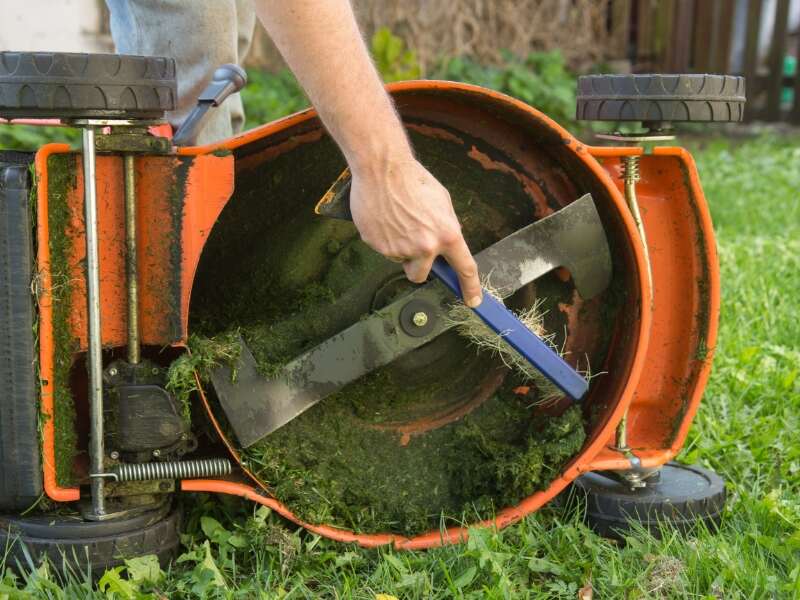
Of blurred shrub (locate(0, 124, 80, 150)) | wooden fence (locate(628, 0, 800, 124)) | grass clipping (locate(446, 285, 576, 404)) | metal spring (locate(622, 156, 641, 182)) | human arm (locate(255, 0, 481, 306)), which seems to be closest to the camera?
human arm (locate(255, 0, 481, 306))

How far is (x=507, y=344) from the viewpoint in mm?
1896

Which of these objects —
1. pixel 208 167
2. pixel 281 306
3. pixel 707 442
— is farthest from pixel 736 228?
pixel 208 167

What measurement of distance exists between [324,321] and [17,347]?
0.62 meters

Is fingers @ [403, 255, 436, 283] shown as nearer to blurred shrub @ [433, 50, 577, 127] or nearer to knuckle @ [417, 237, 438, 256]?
knuckle @ [417, 237, 438, 256]

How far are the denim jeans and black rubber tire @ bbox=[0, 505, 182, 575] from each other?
42.6 inches

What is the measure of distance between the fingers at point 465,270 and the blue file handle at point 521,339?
2 cm

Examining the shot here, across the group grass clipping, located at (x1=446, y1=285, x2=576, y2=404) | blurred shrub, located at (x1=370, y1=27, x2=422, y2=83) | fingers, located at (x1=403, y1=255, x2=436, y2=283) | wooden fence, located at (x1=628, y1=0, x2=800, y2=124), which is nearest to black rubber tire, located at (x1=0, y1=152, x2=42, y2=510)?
fingers, located at (x1=403, y1=255, x2=436, y2=283)

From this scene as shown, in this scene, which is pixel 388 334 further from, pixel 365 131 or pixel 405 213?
pixel 365 131

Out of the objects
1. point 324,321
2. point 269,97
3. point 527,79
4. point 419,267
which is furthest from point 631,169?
point 527,79

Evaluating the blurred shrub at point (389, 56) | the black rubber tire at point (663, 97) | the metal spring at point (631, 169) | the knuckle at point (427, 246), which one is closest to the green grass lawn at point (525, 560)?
the knuckle at point (427, 246)

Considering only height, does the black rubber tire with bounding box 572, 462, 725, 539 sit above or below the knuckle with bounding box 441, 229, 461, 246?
below

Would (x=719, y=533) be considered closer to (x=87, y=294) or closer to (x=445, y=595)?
(x=445, y=595)

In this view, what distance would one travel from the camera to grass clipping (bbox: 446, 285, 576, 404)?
194 cm

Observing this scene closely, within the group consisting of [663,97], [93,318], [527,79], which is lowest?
[527,79]
